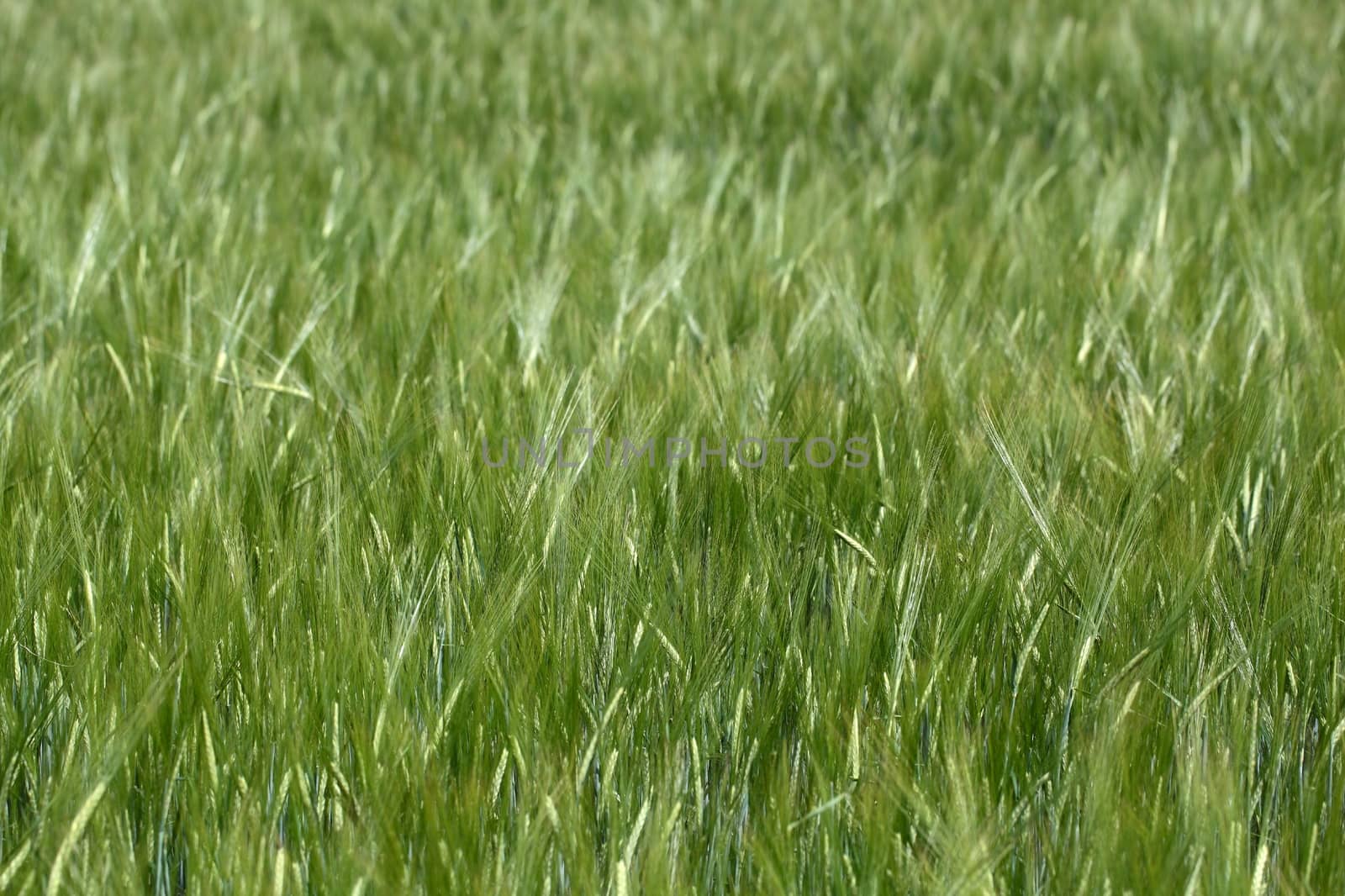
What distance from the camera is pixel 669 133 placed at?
106 inches

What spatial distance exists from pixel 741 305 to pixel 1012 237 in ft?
1.49

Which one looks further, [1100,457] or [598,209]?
[598,209]

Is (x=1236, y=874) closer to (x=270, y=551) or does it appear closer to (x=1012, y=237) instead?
(x=270, y=551)

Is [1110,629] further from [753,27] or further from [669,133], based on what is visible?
[753,27]

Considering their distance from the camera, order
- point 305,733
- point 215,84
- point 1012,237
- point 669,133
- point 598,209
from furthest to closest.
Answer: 1. point 215,84
2. point 669,133
3. point 598,209
4. point 1012,237
5. point 305,733

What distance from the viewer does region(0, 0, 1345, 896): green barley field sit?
2.86 feet

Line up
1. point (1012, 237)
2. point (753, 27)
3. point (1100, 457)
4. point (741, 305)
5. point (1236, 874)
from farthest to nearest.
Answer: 1. point (753, 27)
2. point (1012, 237)
3. point (741, 305)
4. point (1100, 457)
5. point (1236, 874)

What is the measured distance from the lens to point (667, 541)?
107 centimetres

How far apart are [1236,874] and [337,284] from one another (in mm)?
1267

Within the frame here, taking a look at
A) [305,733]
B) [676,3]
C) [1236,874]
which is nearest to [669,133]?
[676,3]

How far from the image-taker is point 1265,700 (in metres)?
1.00

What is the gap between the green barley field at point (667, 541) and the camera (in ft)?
2.86

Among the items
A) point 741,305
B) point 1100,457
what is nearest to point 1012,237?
point 741,305

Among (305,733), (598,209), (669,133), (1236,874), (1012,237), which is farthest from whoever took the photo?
(669,133)
